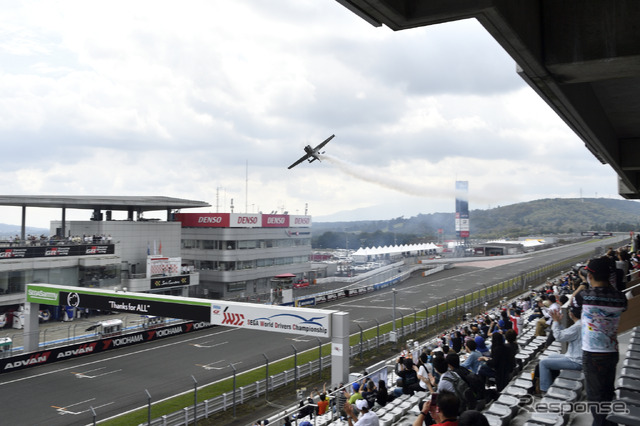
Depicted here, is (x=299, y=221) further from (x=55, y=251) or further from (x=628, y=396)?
(x=628, y=396)

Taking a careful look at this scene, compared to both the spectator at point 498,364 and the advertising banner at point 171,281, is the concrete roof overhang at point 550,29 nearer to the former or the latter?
the spectator at point 498,364

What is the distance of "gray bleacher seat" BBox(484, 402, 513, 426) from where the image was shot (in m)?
6.87

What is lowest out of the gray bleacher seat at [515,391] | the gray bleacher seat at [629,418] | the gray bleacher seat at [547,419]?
the gray bleacher seat at [515,391]

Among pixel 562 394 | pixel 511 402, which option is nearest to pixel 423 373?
pixel 511 402

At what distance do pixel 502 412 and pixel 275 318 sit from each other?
1574 cm

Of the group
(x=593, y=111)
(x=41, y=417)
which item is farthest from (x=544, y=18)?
(x=41, y=417)

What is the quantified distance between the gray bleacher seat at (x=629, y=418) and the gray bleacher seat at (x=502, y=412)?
2.69 metres

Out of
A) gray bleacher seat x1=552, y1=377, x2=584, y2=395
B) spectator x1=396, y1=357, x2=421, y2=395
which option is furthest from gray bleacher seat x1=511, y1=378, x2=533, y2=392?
spectator x1=396, y1=357, x2=421, y2=395

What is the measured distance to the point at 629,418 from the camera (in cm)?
416

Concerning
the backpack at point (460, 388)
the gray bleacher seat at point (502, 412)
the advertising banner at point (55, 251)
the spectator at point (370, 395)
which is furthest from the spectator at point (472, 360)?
the advertising banner at point (55, 251)

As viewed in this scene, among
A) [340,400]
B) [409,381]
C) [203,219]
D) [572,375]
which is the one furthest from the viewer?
[203,219]

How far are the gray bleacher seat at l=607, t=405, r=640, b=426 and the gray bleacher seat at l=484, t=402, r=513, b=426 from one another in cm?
269

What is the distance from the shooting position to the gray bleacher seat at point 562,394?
22.5 feet

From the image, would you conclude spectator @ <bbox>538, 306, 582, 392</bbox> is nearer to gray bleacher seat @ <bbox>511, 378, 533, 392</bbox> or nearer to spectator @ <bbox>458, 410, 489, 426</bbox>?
Answer: gray bleacher seat @ <bbox>511, 378, 533, 392</bbox>
